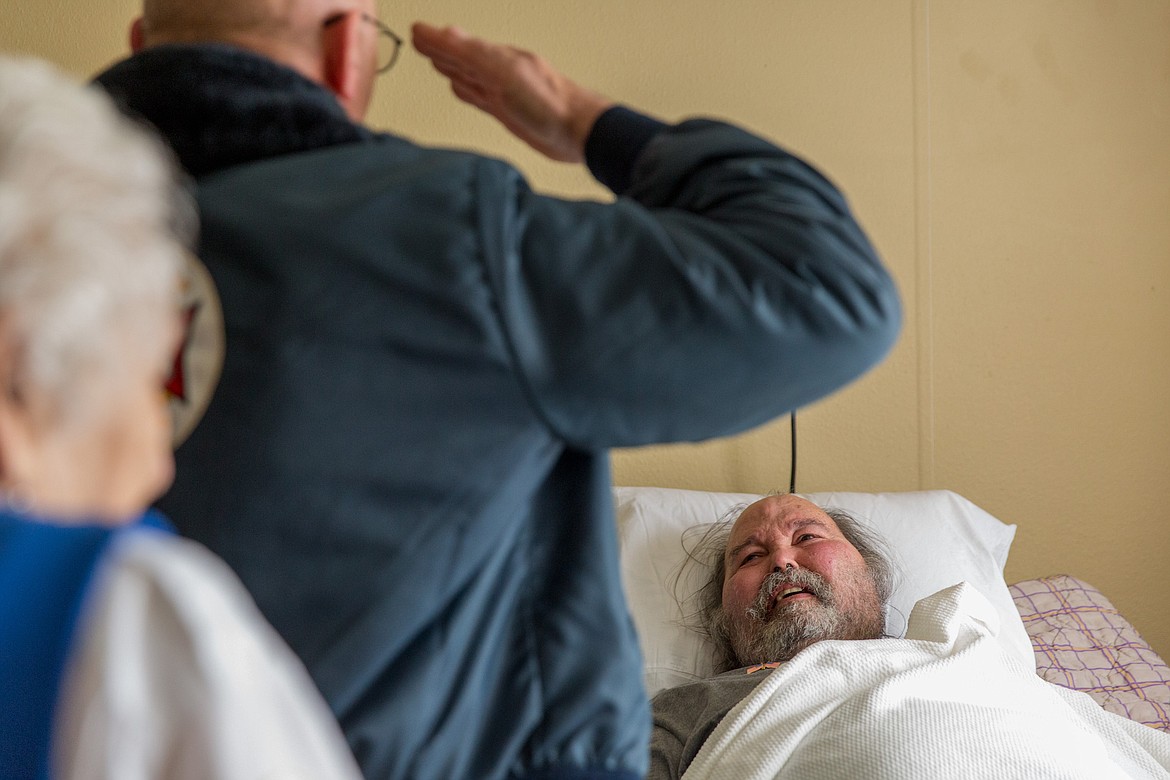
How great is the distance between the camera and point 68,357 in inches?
16.3

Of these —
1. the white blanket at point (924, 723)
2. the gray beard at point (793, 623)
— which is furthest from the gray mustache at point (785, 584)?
the white blanket at point (924, 723)

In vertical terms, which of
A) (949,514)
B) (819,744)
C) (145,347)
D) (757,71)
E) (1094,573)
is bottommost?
(1094,573)

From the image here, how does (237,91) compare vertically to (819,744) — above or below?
above

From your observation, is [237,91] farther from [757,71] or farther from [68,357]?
[757,71]

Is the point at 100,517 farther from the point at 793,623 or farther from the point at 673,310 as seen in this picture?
the point at 793,623

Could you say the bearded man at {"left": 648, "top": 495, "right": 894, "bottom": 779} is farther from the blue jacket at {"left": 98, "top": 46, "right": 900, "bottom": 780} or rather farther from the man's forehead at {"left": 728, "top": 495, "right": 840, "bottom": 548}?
the blue jacket at {"left": 98, "top": 46, "right": 900, "bottom": 780}

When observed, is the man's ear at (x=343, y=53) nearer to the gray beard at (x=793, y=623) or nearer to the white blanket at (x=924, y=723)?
the white blanket at (x=924, y=723)

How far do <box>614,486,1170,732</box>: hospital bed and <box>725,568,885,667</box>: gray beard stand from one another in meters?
0.16

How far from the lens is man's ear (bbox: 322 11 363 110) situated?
0.82 metres

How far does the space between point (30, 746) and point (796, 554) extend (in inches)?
64.0

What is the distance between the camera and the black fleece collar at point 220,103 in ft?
2.36

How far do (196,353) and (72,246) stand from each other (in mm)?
271

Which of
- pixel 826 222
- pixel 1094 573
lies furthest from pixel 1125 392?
pixel 826 222

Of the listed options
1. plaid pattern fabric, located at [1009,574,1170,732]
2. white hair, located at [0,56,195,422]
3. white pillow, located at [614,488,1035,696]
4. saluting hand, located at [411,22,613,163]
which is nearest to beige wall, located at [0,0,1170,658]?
white pillow, located at [614,488,1035,696]
